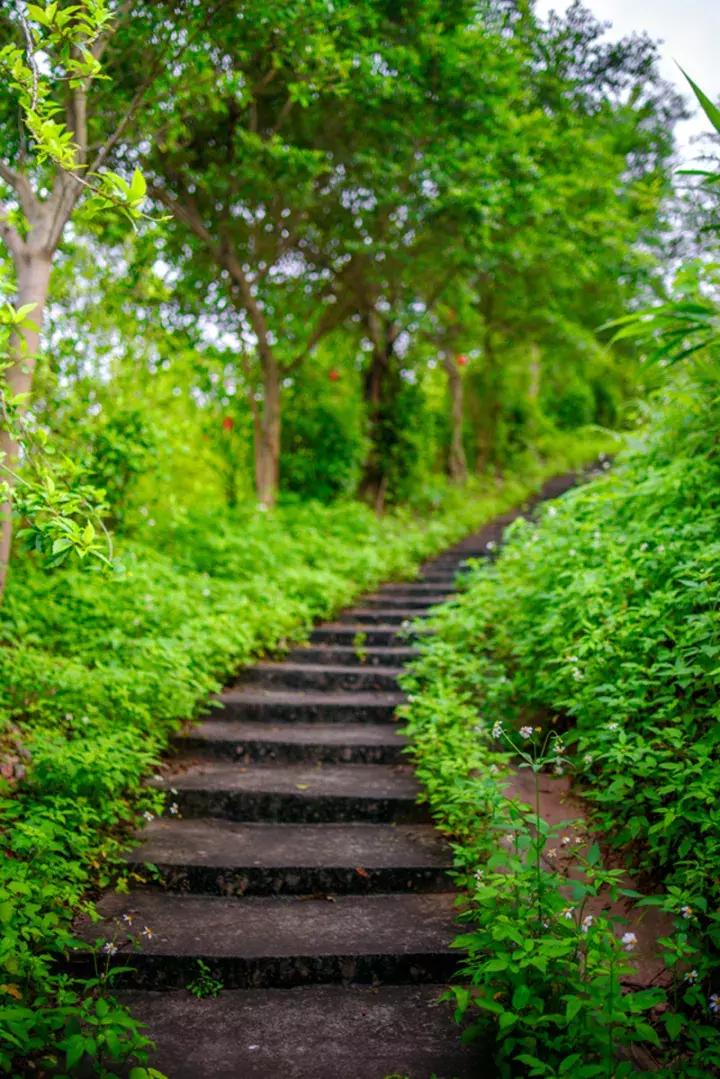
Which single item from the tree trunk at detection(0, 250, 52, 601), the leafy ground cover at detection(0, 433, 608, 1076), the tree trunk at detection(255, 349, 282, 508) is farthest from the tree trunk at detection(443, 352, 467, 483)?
the tree trunk at detection(0, 250, 52, 601)

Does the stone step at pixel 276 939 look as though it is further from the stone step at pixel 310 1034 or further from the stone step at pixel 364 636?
the stone step at pixel 364 636

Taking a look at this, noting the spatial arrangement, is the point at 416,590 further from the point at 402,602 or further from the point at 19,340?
the point at 19,340

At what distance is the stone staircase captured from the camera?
278cm

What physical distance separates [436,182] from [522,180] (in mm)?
1186

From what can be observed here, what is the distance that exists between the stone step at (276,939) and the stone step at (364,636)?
335cm

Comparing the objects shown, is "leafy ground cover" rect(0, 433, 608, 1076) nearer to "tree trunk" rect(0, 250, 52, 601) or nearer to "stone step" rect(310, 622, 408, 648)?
"stone step" rect(310, 622, 408, 648)

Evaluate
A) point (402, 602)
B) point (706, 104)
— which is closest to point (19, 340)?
point (706, 104)

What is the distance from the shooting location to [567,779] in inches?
171

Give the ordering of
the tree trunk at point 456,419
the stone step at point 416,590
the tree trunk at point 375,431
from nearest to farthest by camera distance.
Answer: the stone step at point 416,590 → the tree trunk at point 375,431 → the tree trunk at point 456,419

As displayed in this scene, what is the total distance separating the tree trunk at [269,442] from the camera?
10.4m

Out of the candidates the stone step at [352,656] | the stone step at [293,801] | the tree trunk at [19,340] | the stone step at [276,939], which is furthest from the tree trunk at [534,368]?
the stone step at [276,939]

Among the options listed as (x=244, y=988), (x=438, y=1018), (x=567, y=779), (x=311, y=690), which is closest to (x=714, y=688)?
(x=567, y=779)

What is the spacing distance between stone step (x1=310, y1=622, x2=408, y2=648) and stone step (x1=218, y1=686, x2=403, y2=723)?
1.19m

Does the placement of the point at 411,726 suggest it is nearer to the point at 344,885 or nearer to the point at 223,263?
the point at 344,885
